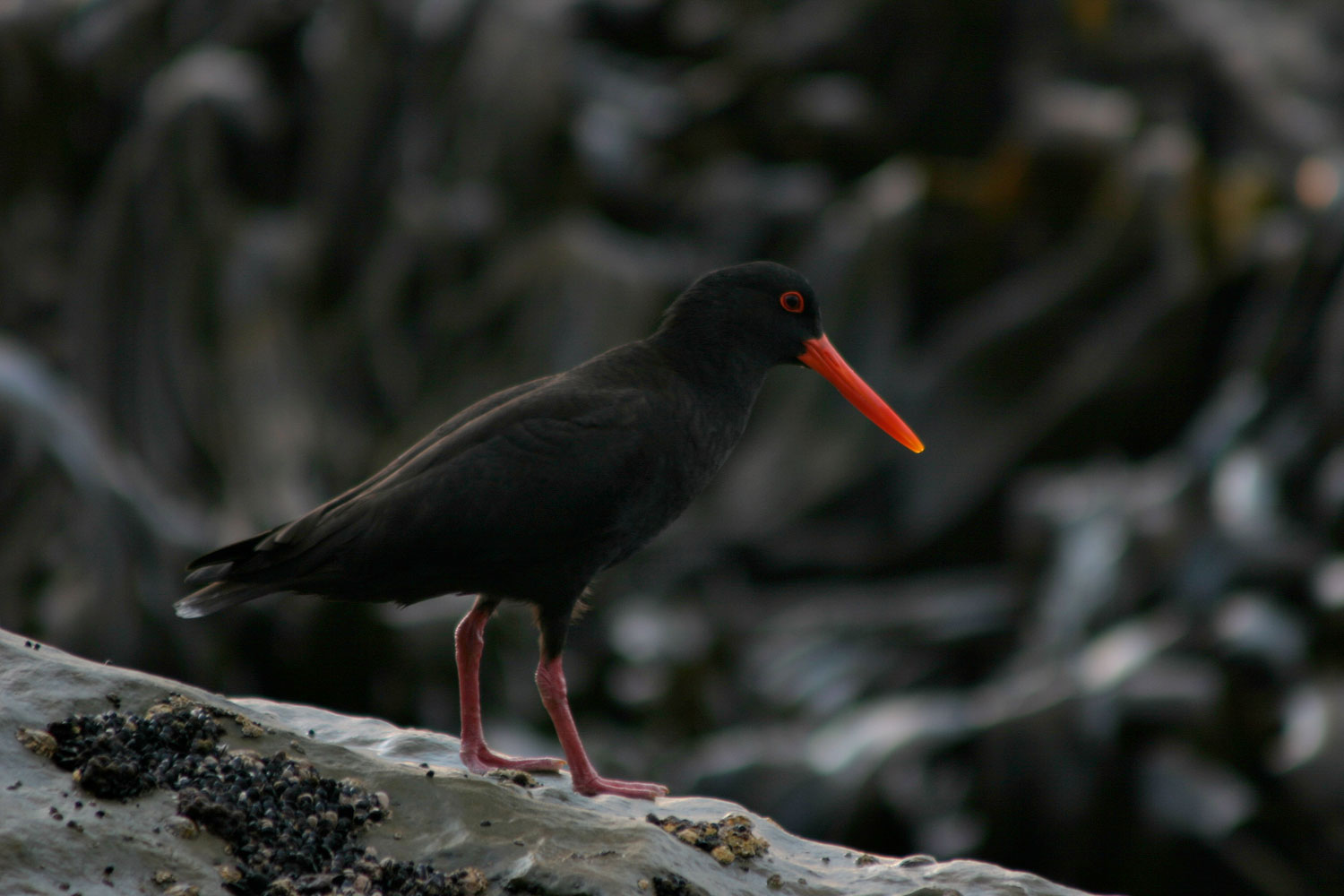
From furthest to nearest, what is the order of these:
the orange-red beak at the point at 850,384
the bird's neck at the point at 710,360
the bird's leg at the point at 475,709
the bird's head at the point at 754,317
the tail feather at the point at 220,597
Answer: the orange-red beak at the point at 850,384
the bird's head at the point at 754,317
the bird's neck at the point at 710,360
the bird's leg at the point at 475,709
the tail feather at the point at 220,597

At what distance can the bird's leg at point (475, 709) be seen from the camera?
147 inches

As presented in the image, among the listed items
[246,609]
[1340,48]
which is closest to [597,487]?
[246,609]

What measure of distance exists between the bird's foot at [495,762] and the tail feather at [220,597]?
0.66 m

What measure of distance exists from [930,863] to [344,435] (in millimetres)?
8916

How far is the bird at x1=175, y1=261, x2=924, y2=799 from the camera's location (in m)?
3.63

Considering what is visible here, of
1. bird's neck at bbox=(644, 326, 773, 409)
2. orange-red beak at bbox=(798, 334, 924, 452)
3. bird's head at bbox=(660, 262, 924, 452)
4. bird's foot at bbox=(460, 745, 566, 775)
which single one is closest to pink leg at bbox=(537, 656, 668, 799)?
bird's foot at bbox=(460, 745, 566, 775)

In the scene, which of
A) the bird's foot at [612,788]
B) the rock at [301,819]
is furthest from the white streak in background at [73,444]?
the bird's foot at [612,788]

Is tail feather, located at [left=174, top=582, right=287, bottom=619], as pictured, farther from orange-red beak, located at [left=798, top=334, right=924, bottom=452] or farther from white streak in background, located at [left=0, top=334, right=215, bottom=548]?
white streak in background, located at [left=0, top=334, right=215, bottom=548]

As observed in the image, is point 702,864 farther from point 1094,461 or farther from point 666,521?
point 1094,461

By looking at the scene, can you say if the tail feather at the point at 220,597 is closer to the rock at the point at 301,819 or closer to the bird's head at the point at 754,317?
the rock at the point at 301,819

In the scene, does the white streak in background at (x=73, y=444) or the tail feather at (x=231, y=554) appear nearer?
the tail feather at (x=231, y=554)

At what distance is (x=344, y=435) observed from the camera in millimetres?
11609

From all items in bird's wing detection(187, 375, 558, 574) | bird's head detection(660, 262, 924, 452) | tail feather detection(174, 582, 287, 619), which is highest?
bird's head detection(660, 262, 924, 452)

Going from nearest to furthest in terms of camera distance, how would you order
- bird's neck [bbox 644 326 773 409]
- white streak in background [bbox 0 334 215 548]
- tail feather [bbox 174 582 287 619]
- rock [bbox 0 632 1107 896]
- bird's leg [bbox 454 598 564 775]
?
rock [bbox 0 632 1107 896] < tail feather [bbox 174 582 287 619] < bird's leg [bbox 454 598 564 775] < bird's neck [bbox 644 326 773 409] < white streak in background [bbox 0 334 215 548]
